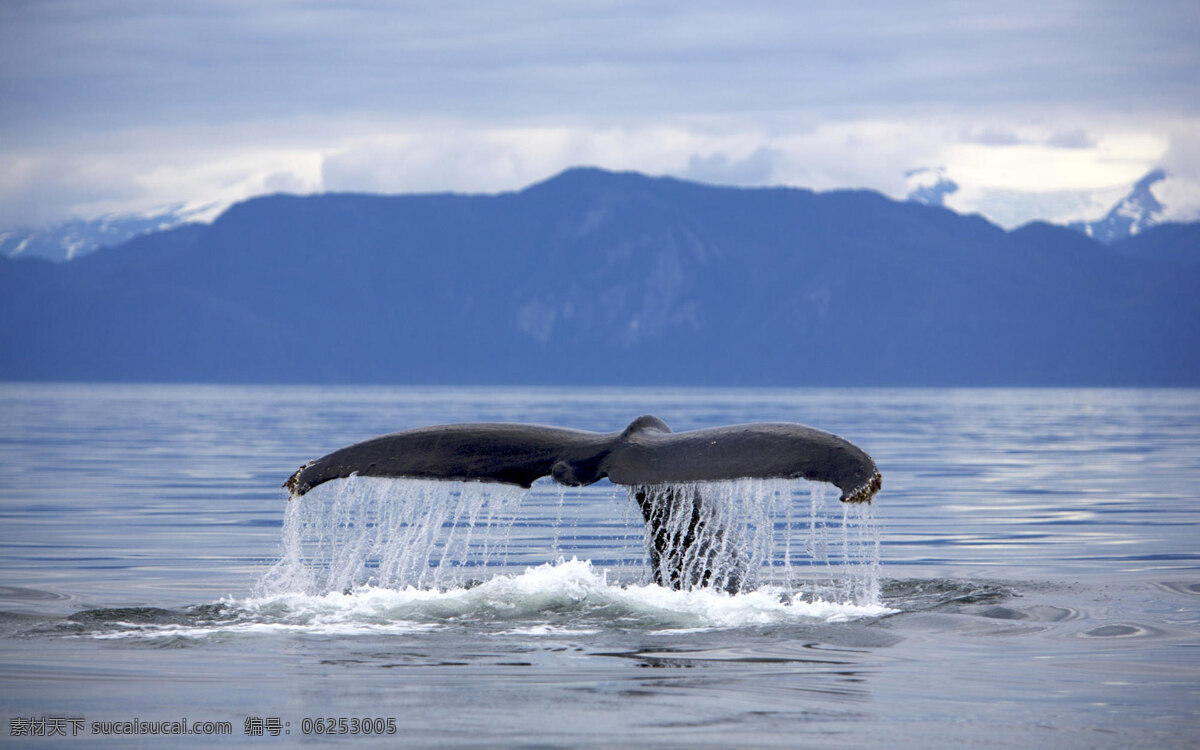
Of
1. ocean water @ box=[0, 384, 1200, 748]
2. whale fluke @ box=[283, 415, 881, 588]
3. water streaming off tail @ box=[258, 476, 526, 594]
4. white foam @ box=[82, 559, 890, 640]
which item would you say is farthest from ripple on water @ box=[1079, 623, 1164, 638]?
water streaming off tail @ box=[258, 476, 526, 594]

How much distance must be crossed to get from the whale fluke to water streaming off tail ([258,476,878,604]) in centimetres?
9

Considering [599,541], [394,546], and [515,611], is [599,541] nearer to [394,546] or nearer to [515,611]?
[394,546]

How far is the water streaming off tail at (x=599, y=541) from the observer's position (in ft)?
27.9

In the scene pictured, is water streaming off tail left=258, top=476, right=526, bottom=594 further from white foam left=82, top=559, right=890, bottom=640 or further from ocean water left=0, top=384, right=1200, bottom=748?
white foam left=82, top=559, right=890, bottom=640

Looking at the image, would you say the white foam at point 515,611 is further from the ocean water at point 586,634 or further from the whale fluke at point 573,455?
the whale fluke at point 573,455

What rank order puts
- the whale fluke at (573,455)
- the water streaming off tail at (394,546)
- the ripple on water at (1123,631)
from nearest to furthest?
the whale fluke at (573,455) < the water streaming off tail at (394,546) < the ripple on water at (1123,631)

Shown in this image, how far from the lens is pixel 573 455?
814 centimetres

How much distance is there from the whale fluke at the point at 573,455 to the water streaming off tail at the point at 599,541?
0.28 feet

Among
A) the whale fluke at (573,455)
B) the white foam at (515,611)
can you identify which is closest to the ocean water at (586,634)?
the white foam at (515,611)

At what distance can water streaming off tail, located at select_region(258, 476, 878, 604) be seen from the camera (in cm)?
849

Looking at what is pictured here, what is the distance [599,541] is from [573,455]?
7.53 m

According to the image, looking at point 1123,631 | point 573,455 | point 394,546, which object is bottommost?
point 1123,631

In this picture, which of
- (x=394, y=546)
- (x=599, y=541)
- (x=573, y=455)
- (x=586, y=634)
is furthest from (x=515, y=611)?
(x=599, y=541)

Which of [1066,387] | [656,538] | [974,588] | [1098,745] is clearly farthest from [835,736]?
[1066,387]
